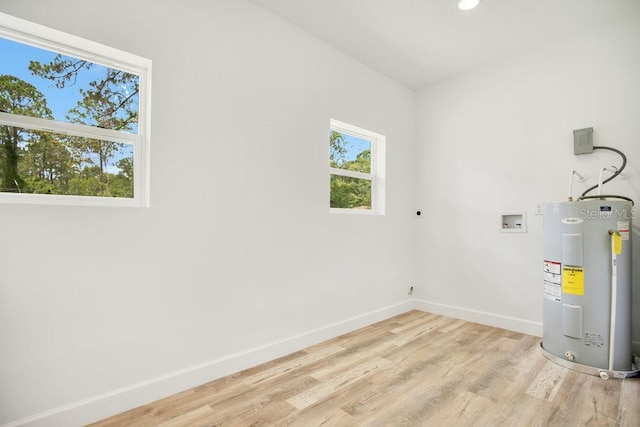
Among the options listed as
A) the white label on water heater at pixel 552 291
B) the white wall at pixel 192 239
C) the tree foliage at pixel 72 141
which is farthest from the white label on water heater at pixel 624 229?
the tree foliage at pixel 72 141

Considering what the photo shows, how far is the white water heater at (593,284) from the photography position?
92.4 inches

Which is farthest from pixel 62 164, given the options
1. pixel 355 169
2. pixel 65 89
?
pixel 355 169

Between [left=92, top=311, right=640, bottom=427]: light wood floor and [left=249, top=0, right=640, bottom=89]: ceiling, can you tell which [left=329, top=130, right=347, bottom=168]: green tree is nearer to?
[left=249, top=0, right=640, bottom=89]: ceiling

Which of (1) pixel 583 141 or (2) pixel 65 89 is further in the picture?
(1) pixel 583 141

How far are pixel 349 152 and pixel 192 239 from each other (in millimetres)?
2074

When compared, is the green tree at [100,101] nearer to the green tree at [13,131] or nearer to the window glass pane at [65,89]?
the window glass pane at [65,89]

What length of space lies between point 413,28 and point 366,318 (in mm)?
2967

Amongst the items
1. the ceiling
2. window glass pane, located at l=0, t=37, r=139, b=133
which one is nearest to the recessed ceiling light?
the ceiling

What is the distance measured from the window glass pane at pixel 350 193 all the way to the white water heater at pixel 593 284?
1833 mm

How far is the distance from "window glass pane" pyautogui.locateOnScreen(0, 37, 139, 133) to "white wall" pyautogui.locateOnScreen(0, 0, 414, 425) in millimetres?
205

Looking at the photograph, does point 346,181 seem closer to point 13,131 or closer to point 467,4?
point 467,4

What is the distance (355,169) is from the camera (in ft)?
12.1

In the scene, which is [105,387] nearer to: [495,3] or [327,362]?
[327,362]

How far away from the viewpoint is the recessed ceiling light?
2496 mm
